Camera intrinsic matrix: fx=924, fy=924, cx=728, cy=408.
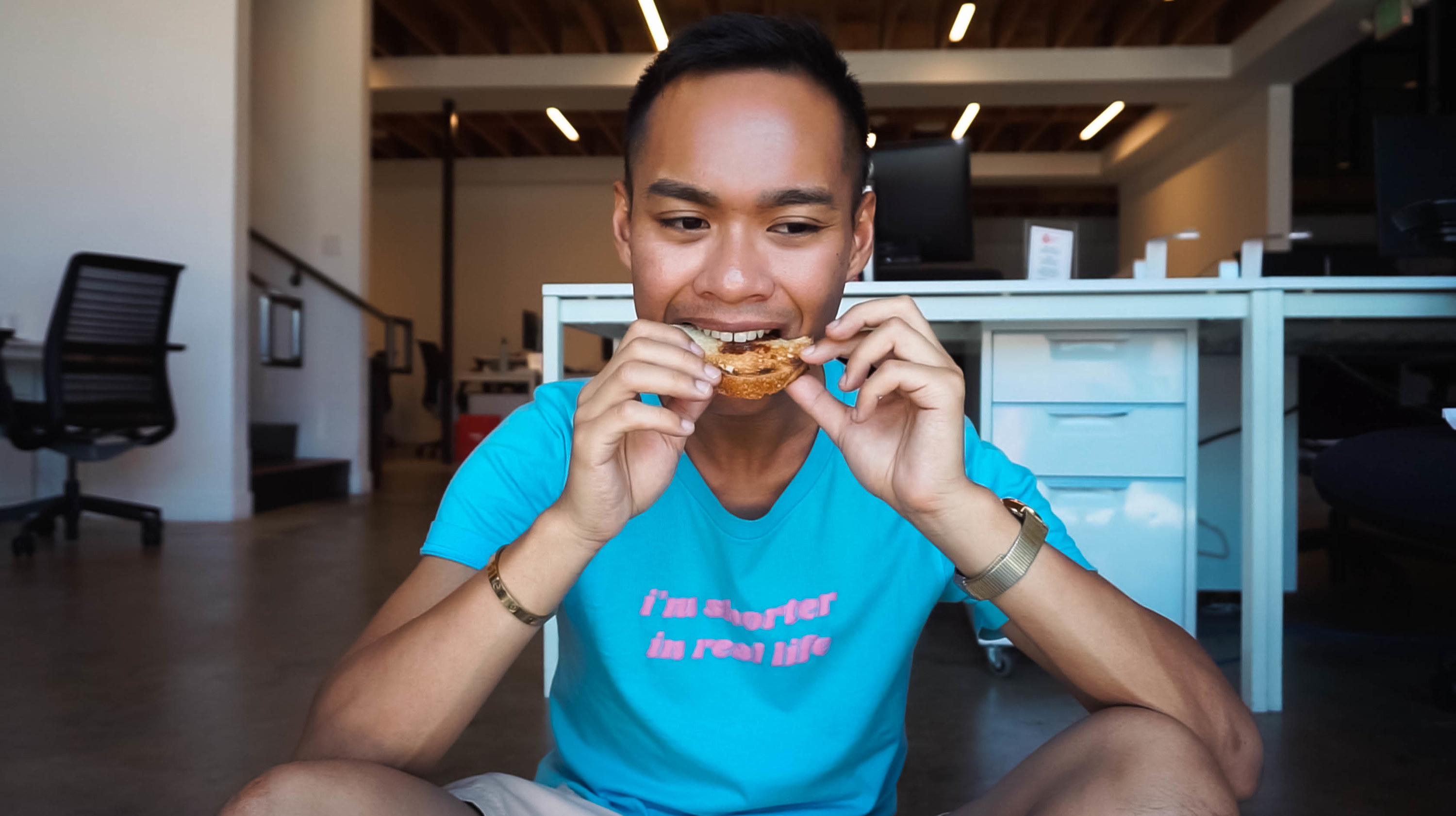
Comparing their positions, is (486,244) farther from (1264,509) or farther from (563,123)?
(1264,509)

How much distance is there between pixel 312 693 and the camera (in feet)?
6.81

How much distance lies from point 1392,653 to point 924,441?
236cm

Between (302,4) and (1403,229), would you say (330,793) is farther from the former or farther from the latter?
(302,4)

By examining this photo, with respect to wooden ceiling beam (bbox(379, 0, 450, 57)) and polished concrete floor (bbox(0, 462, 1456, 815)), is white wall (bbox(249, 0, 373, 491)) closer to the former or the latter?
wooden ceiling beam (bbox(379, 0, 450, 57))

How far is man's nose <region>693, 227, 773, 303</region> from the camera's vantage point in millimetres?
953

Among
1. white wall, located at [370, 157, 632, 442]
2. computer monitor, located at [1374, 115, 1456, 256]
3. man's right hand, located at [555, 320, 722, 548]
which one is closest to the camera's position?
man's right hand, located at [555, 320, 722, 548]

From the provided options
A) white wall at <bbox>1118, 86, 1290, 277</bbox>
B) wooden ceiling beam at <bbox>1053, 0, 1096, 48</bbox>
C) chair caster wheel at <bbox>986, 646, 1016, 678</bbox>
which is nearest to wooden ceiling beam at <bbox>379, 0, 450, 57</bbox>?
wooden ceiling beam at <bbox>1053, 0, 1096, 48</bbox>

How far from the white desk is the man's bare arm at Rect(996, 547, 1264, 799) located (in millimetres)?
1216

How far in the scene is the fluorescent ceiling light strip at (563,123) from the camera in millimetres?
9359

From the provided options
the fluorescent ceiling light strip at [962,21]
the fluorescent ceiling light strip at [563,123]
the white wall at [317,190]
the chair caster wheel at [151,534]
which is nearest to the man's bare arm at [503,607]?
the chair caster wheel at [151,534]

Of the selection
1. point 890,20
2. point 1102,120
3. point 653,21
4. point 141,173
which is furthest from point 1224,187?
point 141,173

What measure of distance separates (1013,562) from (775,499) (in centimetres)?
29

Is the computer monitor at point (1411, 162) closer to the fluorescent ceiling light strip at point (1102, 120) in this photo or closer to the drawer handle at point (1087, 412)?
the drawer handle at point (1087, 412)

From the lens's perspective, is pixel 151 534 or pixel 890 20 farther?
pixel 890 20
